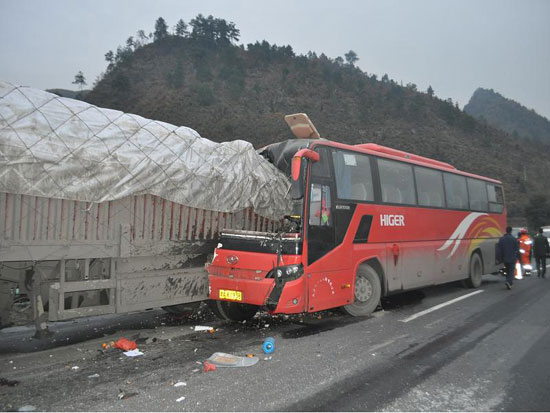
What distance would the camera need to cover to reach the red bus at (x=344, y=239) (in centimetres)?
616

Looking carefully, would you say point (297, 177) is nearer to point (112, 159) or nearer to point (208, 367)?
point (112, 159)

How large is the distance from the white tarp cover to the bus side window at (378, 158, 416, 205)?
2.20 metres

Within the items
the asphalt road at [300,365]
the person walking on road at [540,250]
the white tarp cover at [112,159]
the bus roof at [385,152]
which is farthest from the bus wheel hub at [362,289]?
the person walking on road at [540,250]

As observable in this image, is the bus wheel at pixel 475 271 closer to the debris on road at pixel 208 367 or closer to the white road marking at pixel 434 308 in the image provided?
the white road marking at pixel 434 308

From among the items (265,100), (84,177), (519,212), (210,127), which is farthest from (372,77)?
(84,177)

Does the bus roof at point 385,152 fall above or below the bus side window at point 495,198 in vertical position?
above

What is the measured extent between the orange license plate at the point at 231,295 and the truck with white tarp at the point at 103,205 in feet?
1.58

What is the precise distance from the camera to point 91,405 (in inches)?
147

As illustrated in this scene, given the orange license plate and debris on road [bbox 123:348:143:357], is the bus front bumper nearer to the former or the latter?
the orange license plate

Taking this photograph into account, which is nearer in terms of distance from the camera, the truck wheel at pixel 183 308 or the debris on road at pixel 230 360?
the debris on road at pixel 230 360

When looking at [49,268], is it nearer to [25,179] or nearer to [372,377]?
[25,179]

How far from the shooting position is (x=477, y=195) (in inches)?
460

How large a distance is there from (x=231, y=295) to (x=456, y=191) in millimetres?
7089

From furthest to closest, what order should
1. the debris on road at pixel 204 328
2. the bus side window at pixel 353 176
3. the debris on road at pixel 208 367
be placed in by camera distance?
1. the bus side window at pixel 353 176
2. the debris on road at pixel 204 328
3. the debris on road at pixel 208 367
